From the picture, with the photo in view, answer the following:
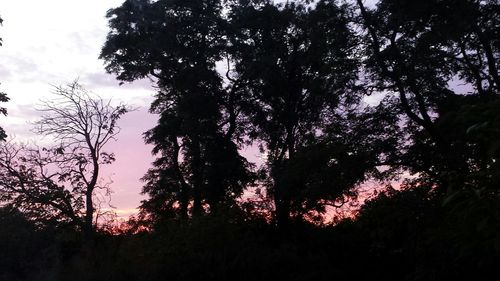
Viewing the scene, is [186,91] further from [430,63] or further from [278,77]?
[430,63]

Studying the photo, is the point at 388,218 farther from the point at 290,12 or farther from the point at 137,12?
→ the point at 137,12

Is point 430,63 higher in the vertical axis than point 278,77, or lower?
lower

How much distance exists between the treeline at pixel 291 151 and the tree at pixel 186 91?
11cm

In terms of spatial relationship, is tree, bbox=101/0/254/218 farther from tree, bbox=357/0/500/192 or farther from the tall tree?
tree, bbox=357/0/500/192

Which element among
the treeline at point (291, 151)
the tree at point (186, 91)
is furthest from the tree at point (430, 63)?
the tree at point (186, 91)

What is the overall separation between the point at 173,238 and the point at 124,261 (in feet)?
9.21

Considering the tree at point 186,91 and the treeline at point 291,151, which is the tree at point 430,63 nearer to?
the treeline at point 291,151

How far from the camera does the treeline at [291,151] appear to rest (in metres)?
13.5

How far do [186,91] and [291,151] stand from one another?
786 cm

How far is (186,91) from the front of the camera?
30969 mm

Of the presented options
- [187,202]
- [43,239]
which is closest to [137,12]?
[187,202]

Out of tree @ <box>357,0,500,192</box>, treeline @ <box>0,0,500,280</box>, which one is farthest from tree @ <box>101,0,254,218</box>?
tree @ <box>357,0,500,192</box>

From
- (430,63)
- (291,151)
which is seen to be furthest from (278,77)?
(430,63)

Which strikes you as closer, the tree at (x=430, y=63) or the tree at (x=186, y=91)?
the tree at (x=430, y=63)
